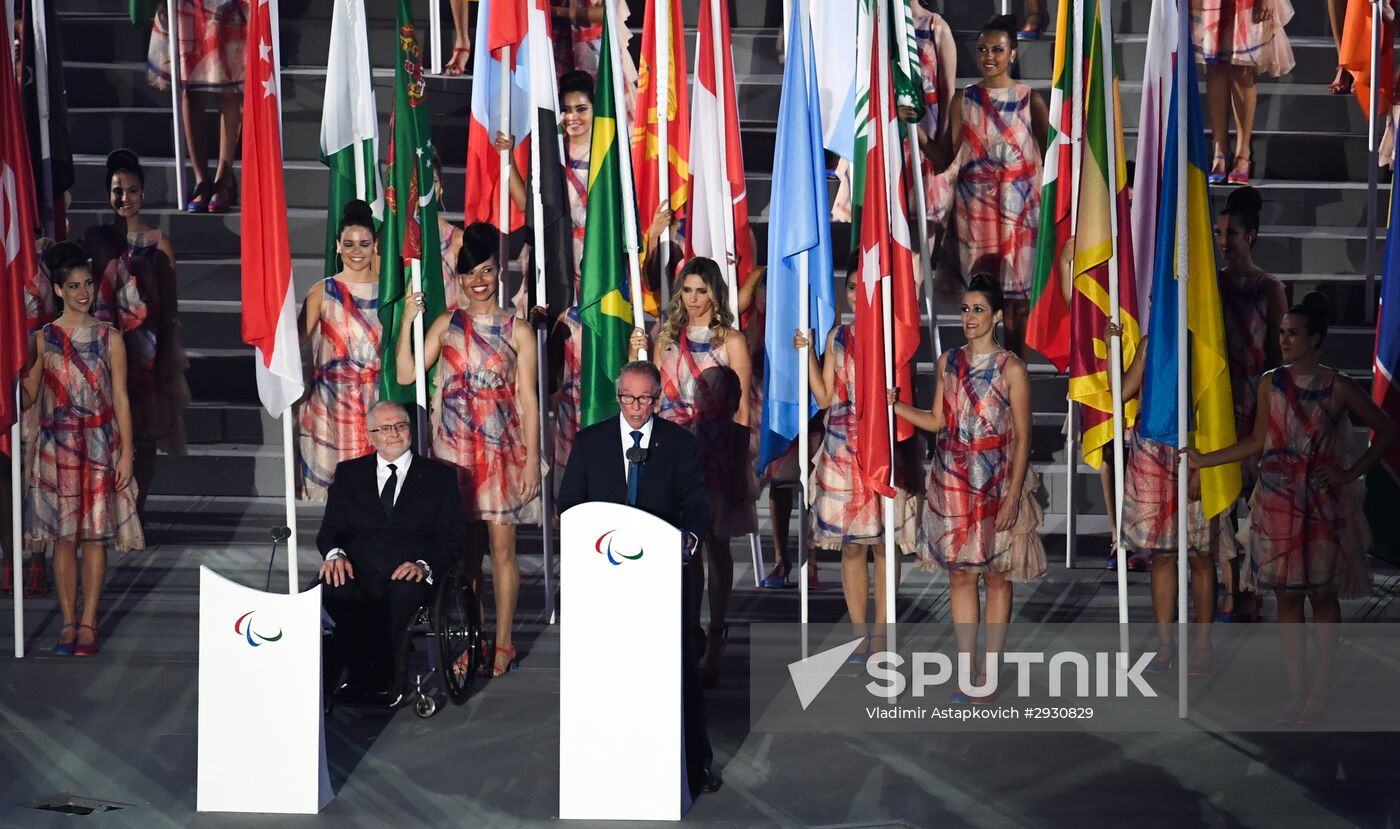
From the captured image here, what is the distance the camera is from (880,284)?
8578mm

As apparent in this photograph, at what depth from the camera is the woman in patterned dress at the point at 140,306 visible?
33.4 ft

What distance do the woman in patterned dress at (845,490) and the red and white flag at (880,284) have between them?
0.70 ft

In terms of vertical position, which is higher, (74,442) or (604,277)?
(604,277)

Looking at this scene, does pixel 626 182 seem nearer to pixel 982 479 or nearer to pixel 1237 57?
pixel 982 479

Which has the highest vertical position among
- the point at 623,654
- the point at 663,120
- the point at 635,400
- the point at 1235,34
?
the point at 1235,34

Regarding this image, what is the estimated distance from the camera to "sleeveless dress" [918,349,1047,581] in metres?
8.34

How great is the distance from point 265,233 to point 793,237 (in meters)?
2.48

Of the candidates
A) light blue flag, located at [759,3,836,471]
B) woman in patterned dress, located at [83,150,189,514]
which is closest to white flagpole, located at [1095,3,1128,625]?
light blue flag, located at [759,3,836,471]

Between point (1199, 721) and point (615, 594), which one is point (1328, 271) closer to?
point (1199, 721)

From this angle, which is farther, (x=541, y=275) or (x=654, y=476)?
(x=541, y=275)

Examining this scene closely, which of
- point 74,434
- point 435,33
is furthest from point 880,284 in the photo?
point 435,33

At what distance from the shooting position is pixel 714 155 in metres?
9.45

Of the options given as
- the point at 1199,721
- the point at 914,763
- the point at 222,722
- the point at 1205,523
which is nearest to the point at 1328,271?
the point at 1205,523

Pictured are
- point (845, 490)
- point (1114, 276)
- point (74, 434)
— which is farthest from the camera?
point (74, 434)
